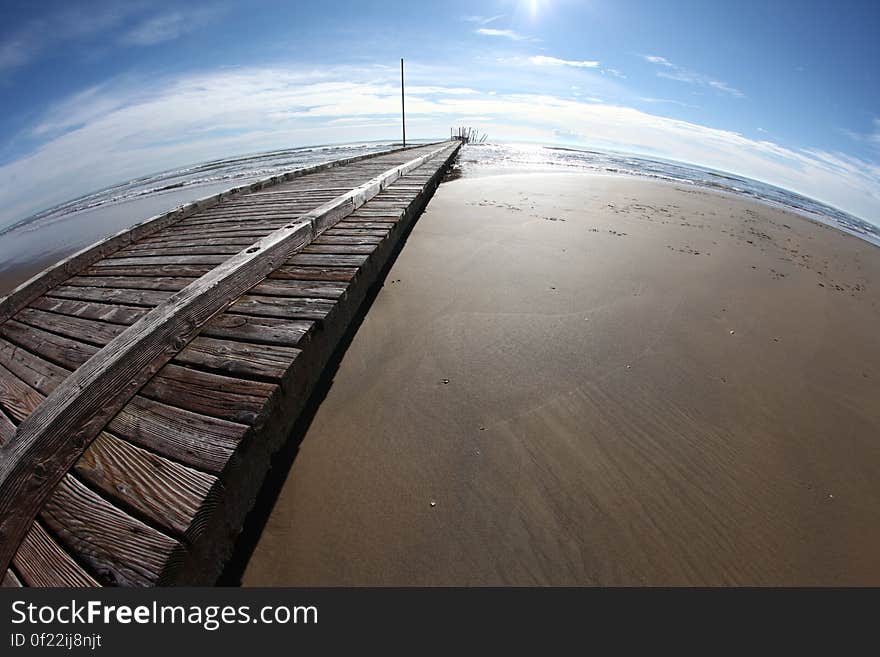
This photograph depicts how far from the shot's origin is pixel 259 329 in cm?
250

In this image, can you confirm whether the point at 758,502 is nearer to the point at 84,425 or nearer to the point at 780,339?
the point at 780,339

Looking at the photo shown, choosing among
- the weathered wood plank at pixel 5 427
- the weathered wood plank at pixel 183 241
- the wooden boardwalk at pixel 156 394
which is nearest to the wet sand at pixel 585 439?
the wooden boardwalk at pixel 156 394

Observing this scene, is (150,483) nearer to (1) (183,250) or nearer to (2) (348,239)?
(2) (348,239)

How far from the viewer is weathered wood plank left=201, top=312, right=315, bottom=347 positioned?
7.86ft

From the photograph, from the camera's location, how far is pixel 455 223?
7410 mm

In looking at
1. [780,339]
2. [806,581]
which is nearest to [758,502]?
[806,581]

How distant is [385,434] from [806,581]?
2.81 metres

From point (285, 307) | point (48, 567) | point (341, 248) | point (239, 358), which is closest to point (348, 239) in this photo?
point (341, 248)

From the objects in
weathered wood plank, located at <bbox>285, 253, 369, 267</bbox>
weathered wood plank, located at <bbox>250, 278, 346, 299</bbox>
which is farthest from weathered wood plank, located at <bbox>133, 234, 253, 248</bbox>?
weathered wood plank, located at <bbox>250, 278, 346, 299</bbox>

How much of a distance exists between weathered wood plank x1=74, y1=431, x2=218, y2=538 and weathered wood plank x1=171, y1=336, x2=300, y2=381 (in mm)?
589

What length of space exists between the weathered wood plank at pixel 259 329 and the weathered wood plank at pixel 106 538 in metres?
1.13

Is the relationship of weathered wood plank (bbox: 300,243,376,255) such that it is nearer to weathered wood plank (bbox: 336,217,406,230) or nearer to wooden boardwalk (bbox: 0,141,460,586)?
wooden boardwalk (bbox: 0,141,460,586)

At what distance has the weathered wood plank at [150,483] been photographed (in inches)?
58.0

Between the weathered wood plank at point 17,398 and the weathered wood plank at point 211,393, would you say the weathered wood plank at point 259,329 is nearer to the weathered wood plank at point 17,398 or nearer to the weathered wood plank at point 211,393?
the weathered wood plank at point 211,393
